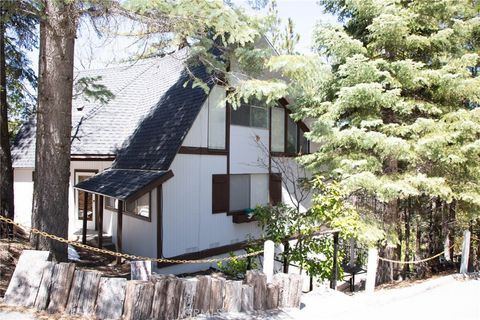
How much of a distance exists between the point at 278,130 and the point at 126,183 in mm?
6542

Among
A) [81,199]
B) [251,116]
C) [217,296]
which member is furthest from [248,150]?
[217,296]

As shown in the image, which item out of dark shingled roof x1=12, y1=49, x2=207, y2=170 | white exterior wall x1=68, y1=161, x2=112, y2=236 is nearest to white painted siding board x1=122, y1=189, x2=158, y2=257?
dark shingled roof x1=12, y1=49, x2=207, y2=170

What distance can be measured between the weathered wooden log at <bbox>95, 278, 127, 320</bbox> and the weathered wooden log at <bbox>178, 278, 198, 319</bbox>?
86 cm

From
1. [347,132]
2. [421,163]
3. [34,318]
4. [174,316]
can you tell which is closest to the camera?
[34,318]

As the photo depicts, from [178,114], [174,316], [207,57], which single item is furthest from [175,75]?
[174,316]

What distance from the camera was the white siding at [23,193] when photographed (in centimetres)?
1491

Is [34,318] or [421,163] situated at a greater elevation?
[421,163]

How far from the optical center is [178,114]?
12.0 m

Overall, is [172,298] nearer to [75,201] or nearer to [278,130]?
[278,130]

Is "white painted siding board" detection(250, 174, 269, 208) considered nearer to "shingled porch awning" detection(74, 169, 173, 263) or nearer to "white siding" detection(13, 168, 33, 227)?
"shingled porch awning" detection(74, 169, 173, 263)

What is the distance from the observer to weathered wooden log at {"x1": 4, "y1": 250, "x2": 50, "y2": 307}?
16.6 ft

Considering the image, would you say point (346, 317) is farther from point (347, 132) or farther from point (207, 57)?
point (207, 57)

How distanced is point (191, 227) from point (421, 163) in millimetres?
6986

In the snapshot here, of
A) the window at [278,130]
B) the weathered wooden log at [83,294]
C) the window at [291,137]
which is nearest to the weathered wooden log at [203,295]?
the weathered wooden log at [83,294]
